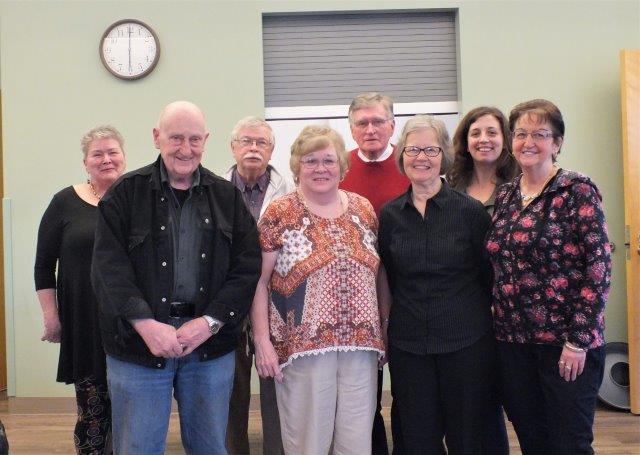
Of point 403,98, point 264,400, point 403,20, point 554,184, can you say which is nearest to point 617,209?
point 403,98

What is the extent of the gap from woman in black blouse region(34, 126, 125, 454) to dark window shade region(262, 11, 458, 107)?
183 centimetres

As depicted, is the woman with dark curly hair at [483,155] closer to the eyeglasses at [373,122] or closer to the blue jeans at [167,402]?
the eyeglasses at [373,122]

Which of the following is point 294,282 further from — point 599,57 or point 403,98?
point 599,57

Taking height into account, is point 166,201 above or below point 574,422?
above

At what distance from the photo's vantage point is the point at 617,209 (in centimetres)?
403

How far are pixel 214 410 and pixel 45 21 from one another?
10.4 ft

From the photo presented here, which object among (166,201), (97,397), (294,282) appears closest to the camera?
(166,201)

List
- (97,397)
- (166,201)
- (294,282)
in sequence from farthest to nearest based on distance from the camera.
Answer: (97,397) < (294,282) < (166,201)

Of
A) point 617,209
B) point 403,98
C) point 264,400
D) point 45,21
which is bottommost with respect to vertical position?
point 264,400

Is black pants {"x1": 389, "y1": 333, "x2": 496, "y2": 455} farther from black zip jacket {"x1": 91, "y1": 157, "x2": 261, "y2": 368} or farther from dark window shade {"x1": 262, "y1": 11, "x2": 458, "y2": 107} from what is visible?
dark window shade {"x1": 262, "y1": 11, "x2": 458, "y2": 107}

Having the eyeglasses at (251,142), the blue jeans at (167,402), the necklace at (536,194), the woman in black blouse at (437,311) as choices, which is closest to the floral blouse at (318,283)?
the woman in black blouse at (437,311)

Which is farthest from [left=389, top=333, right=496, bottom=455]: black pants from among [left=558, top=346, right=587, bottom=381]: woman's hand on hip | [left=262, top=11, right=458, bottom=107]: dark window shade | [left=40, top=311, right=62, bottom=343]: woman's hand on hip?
[left=262, top=11, right=458, bottom=107]: dark window shade

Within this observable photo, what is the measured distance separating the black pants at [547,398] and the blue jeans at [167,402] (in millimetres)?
929

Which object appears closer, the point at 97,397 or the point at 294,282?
the point at 294,282
